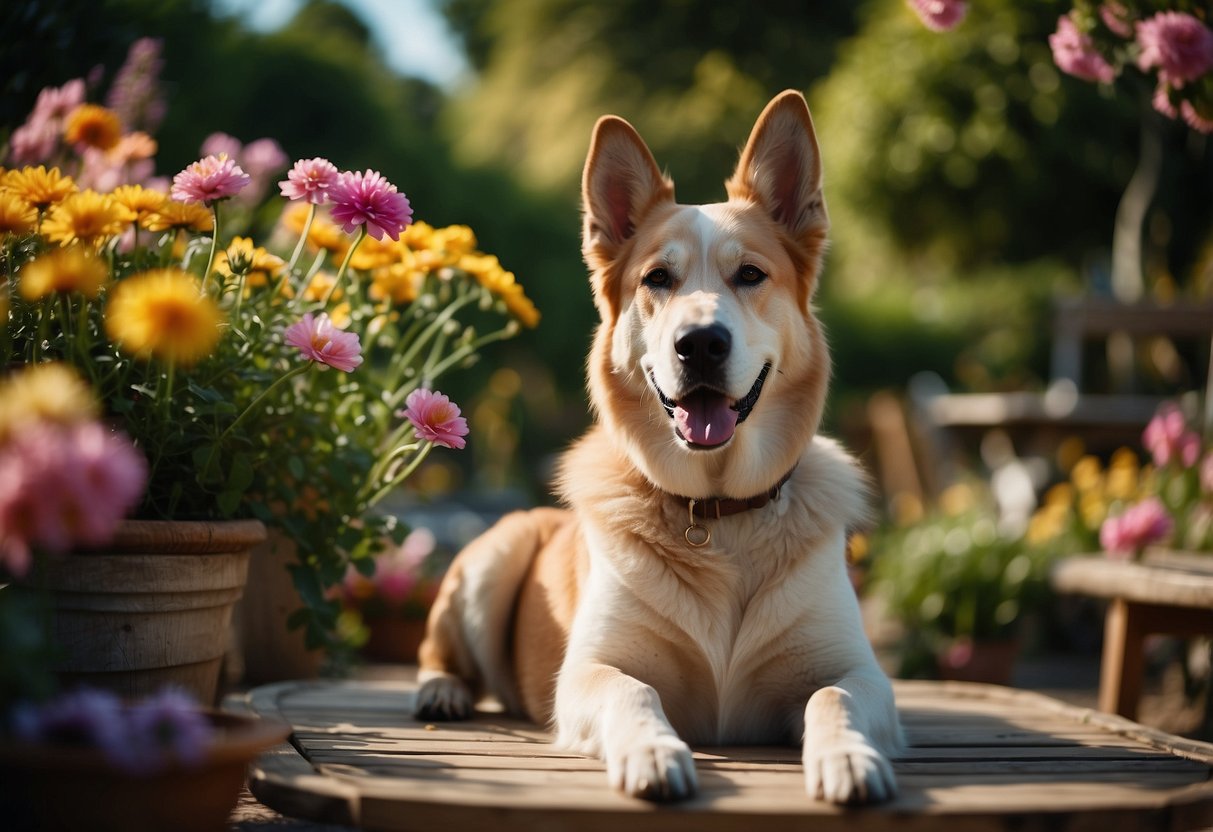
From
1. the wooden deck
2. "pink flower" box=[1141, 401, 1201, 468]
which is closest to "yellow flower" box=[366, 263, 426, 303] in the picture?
the wooden deck

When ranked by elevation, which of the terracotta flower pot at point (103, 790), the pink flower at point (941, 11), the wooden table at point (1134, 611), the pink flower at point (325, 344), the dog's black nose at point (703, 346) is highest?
the pink flower at point (941, 11)

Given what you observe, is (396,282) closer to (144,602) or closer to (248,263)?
(248,263)

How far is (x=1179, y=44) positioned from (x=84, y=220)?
9.38 feet

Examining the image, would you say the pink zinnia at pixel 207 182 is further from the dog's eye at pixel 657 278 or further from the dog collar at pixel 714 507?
the dog collar at pixel 714 507

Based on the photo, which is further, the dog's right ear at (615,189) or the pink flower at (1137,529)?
the pink flower at (1137,529)

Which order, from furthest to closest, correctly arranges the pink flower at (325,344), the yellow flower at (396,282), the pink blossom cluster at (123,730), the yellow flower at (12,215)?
the yellow flower at (396,282) → the pink flower at (325,344) → the yellow flower at (12,215) → the pink blossom cluster at (123,730)

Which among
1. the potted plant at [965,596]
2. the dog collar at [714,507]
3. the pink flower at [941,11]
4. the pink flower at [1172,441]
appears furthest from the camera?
the potted plant at [965,596]

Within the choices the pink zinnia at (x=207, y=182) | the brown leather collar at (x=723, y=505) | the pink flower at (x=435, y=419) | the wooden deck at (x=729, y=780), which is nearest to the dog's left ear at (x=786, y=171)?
the brown leather collar at (x=723, y=505)

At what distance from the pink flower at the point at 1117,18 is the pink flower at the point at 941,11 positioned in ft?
1.42

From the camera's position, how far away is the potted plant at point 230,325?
224 centimetres

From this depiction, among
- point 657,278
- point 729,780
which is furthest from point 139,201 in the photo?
point 729,780

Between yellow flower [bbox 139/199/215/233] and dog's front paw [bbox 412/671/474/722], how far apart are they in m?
1.51

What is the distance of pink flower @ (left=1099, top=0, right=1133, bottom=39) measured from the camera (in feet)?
10.5

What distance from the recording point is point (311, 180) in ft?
8.95
